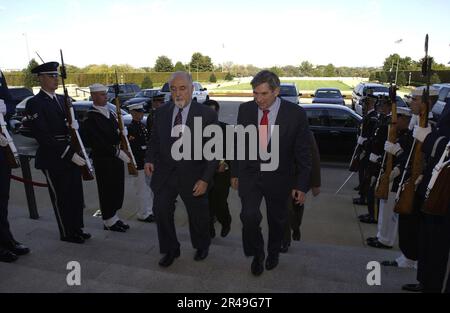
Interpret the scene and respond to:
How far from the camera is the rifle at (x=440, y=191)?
269 cm

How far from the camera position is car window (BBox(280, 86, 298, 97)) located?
17.3 metres

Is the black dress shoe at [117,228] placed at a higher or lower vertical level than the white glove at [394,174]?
lower

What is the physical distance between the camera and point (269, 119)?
343 cm

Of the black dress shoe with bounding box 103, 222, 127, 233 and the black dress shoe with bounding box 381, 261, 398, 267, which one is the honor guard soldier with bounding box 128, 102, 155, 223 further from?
the black dress shoe with bounding box 381, 261, 398, 267

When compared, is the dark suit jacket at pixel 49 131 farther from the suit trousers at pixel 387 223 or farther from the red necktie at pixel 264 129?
the suit trousers at pixel 387 223

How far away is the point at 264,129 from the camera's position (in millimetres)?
3420

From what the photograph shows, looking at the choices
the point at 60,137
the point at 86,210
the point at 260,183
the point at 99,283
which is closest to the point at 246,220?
the point at 260,183

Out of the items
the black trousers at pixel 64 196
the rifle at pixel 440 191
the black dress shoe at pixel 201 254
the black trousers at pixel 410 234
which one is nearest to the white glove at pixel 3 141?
the black trousers at pixel 64 196

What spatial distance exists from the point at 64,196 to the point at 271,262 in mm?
2511

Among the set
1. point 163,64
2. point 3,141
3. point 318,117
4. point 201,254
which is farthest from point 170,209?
point 163,64

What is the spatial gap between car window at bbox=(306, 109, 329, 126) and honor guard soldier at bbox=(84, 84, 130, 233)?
667 cm

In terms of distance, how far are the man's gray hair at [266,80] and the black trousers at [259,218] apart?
2.92ft

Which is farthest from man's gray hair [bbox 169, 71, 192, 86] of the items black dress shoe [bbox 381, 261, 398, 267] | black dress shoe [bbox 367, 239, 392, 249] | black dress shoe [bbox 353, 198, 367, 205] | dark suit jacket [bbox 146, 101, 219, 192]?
black dress shoe [bbox 353, 198, 367, 205]
